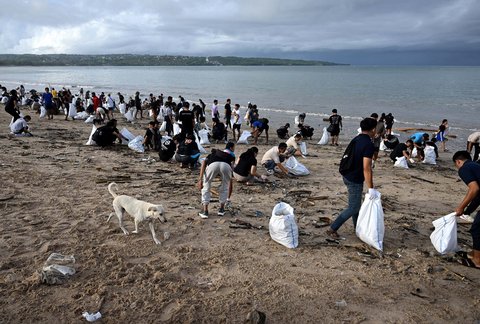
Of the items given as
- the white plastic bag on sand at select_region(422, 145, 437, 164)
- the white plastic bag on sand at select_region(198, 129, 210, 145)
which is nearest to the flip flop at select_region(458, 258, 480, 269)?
the white plastic bag on sand at select_region(422, 145, 437, 164)

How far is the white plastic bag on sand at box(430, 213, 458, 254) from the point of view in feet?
16.4

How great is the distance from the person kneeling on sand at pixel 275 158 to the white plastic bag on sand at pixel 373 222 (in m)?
3.73

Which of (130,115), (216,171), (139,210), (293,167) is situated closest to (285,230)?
(216,171)

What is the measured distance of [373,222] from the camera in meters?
5.04

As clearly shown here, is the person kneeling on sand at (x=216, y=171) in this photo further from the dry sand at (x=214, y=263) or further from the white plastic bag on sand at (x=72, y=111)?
the white plastic bag on sand at (x=72, y=111)

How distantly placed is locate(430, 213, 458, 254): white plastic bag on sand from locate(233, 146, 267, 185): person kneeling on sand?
13.1ft

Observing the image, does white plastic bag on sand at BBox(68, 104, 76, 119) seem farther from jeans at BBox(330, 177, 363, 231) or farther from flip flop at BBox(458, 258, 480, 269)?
flip flop at BBox(458, 258, 480, 269)

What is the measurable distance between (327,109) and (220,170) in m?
25.2

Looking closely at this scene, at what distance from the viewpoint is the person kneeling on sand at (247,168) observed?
803 centimetres

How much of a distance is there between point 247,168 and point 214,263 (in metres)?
→ 3.69

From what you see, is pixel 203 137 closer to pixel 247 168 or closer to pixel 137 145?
pixel 137 145

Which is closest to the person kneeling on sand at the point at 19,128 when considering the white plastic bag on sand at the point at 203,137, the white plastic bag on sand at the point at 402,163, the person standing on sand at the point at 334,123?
the white plastic bag on sand at the point at 203,137

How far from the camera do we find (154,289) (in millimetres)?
4020

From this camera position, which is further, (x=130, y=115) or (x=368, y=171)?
(x=130, y=115)
